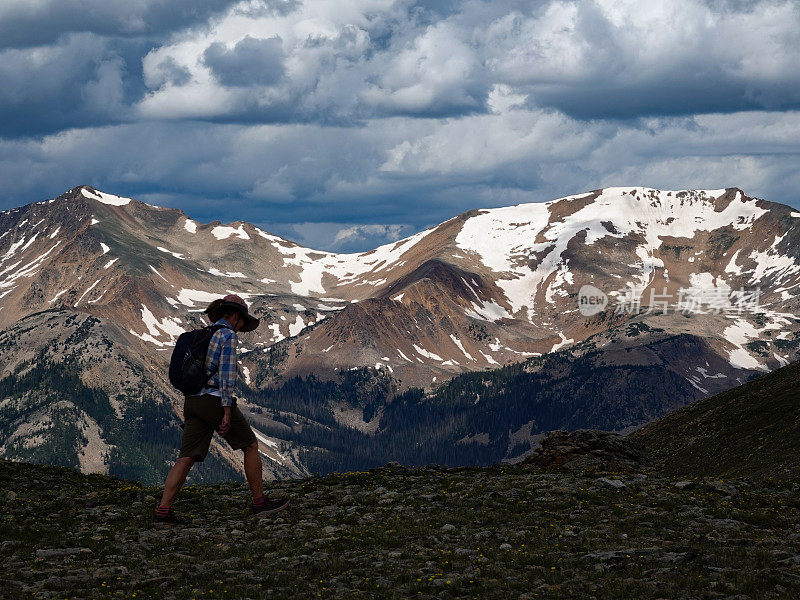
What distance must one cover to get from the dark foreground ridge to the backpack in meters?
3.89

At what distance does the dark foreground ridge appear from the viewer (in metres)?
20.0

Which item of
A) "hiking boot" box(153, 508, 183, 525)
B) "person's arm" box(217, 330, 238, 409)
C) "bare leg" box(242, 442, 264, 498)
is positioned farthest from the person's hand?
Result: "hiking boot" box(153, 508, 183, 525)

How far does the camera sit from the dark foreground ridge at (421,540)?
789 inches

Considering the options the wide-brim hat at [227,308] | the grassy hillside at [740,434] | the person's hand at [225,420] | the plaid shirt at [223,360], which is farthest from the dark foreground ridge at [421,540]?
the grassy hillside at [740,434]

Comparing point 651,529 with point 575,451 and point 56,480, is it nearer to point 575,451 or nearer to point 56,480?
point 575,451

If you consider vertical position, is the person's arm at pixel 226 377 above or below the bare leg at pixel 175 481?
above

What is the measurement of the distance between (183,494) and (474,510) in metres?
9.74

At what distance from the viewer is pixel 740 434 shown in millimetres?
53031


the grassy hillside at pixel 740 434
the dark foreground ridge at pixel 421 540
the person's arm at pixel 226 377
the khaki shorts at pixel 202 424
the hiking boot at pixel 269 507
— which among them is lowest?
the grassy hillside at pixel 740 434

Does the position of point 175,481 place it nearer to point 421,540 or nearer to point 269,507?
point 269,507

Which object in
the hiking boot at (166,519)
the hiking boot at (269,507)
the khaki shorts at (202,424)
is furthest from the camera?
the hiking boot at (269,507)

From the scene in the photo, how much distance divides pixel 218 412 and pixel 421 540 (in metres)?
6.44

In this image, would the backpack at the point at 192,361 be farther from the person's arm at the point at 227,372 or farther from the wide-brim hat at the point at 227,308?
the wide-brim hat at the point at 227,308

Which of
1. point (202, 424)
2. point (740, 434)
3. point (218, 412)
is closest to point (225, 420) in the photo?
point (218, 412)
